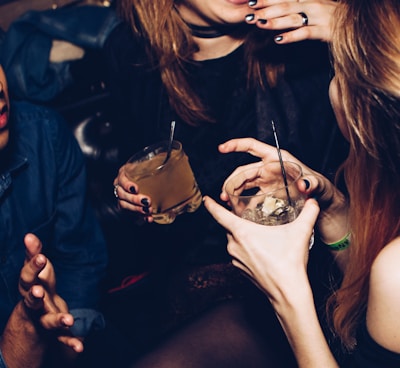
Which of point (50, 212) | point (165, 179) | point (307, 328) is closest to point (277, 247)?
point (307, 328)

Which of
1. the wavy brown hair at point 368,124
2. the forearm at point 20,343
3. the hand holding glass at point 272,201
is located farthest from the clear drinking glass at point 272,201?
the forearm at point 20,343

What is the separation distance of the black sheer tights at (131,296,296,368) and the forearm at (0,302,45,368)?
0.47m

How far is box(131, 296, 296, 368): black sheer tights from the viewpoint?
186cm

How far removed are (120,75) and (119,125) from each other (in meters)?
0.36

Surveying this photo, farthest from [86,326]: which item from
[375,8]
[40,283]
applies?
[375,8]

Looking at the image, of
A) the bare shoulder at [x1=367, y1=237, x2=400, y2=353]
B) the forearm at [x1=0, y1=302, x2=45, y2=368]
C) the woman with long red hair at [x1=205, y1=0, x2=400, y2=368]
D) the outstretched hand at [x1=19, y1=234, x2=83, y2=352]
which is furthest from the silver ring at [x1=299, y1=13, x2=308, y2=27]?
the forearm at [x1=0, y1=302, x2=45, y2=368]

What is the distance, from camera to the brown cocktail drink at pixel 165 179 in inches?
70.0

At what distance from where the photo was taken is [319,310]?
2.01 meters

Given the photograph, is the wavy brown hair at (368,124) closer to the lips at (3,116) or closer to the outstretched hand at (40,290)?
the outstretched hand at (40,290)

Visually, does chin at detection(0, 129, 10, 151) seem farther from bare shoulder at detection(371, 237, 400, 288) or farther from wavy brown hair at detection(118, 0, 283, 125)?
bare shoulder at detection(371, 237, 400, 288)

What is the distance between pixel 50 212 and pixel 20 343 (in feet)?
2.30

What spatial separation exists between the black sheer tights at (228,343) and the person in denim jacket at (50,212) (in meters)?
0.40

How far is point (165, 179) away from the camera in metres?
1.78

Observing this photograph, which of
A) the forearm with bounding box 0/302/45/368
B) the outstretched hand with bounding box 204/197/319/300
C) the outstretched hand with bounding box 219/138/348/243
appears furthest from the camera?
the outstretched hand with bounding box 219/138/348/243
